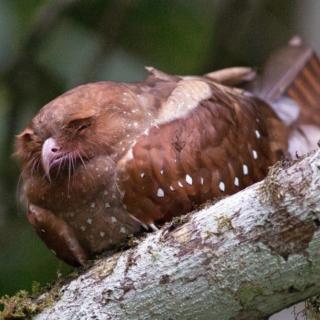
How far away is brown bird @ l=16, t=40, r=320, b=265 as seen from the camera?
1955 mm

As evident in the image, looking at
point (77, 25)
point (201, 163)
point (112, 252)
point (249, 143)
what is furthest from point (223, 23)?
point (112, 252)

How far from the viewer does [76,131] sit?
197 cm

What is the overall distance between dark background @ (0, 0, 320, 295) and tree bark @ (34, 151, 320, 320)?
984 millimetres

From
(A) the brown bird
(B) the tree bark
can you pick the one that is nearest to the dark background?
(A) the brown bird

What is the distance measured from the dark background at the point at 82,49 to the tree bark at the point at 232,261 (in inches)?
38.7

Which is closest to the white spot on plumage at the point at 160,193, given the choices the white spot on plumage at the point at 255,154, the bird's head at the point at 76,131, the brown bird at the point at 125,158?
the brown bird at the point at 125,158

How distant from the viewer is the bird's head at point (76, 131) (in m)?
1.95

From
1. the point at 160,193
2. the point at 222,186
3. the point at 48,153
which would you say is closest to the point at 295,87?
the point at 222,186

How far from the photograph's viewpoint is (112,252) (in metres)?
1.95

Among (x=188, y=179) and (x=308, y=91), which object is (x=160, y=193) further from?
(x=308, y=91)

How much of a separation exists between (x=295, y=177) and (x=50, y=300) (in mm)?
611

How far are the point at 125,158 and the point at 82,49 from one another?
92 centimetres

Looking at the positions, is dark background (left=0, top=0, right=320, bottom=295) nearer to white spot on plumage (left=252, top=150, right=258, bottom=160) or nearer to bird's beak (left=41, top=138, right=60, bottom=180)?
white spot on plumage (left=252, top=150, right=258, bottom=160)

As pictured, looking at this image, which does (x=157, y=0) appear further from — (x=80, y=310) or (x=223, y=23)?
(x=80, y=310)
